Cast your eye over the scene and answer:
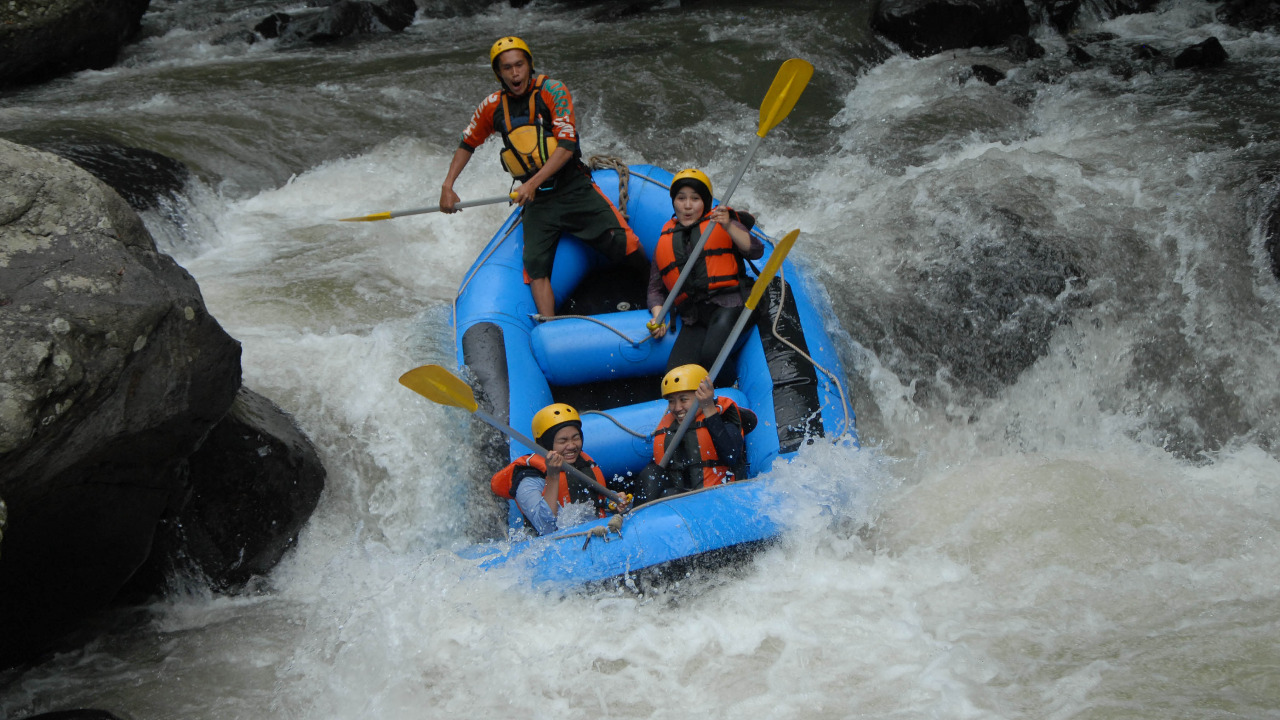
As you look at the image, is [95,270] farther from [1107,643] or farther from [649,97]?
[649,97]

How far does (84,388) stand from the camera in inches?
90.7

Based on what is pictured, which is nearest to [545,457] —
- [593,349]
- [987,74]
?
[593,349]

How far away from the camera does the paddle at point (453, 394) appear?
3070 mm

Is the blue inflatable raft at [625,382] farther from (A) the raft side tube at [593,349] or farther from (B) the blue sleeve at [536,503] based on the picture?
(B) the blue sleeve at [536,503]

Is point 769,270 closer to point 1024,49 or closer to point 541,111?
point 541,111

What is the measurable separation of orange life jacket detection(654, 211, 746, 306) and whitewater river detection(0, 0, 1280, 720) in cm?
69

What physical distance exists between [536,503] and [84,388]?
1.39 meters

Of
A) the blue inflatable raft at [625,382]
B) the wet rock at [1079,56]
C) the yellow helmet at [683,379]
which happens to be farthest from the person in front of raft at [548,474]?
the wet rock at [1079,56]

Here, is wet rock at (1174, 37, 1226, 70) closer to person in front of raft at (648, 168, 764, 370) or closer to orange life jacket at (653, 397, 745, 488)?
person in front of raft at (648, 168, 764, 370)

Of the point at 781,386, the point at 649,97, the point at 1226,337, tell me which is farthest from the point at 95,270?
the point at 649,97

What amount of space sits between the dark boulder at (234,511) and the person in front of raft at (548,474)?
77 centimetres

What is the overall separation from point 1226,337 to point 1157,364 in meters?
0.33

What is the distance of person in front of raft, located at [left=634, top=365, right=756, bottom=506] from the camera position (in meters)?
3.40

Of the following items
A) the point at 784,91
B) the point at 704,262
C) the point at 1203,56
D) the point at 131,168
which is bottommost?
the point at 704,262
